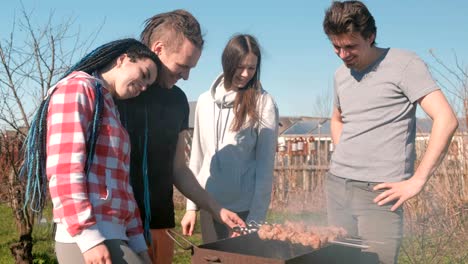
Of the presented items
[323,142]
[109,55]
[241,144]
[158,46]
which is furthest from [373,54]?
[323,142]

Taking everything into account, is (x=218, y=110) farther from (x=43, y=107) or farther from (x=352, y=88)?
(x=43, y=107)

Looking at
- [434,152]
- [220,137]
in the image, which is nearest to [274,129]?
[220,137]

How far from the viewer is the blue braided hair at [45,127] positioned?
189cm

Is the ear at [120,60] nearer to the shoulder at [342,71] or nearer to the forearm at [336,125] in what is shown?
the shoulder at [342,71]

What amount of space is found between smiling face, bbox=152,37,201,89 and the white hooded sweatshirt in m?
0.83

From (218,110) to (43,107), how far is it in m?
1.63

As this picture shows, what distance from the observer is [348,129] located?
2963 millimetres

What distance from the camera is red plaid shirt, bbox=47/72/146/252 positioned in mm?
1784

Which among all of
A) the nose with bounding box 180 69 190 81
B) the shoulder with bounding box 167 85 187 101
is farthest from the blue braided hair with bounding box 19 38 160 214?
the shoulder with bounding box 167 85 187 101

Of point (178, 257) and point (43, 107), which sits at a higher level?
point (43, 107)

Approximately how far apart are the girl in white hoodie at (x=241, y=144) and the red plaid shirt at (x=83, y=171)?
136 centimetres

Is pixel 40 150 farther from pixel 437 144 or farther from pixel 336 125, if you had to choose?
pixel 336 125

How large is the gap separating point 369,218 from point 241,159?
0.94 meters

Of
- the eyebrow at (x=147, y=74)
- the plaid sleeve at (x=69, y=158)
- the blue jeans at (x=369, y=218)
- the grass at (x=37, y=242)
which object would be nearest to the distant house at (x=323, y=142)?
the blue jeans at (x=369, y=218)
